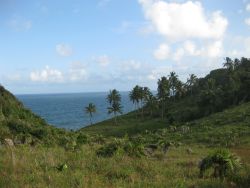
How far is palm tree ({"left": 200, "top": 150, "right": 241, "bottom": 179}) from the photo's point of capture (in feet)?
44.3

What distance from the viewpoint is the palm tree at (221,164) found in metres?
13.5

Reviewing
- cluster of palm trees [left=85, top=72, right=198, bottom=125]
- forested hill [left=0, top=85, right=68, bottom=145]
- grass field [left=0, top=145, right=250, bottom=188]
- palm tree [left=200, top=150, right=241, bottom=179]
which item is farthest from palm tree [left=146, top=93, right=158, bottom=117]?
palm tree [left=200, top=150, right=241, bottom=179]

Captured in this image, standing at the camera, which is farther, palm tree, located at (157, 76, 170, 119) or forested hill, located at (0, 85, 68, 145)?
Result: palm tree, located at (157, 76, 170, 119)

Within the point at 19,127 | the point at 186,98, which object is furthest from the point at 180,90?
the point at 19,127

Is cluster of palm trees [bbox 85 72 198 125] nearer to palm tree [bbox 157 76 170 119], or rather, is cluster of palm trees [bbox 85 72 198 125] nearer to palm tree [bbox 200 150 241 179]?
palm tree [bbox 157 76 170 119]

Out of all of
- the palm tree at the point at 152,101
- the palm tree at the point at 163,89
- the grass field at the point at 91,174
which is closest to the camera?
the grass field at the point at 91,174

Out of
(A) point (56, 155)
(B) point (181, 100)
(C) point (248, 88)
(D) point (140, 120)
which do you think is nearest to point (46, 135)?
(A) point (56, 155)

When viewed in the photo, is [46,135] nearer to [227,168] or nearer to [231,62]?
[227,168]

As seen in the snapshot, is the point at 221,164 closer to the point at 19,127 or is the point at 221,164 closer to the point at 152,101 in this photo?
the point at 19,127

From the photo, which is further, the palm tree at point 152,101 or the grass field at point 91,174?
the palm tree at point 152,101

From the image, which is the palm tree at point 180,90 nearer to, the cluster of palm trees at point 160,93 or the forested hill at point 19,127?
the cluster of palm trees at point 160,93

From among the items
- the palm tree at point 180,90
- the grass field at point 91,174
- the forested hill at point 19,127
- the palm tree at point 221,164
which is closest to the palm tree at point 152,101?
the palm tree at point 180,90

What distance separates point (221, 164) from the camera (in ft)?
45.0

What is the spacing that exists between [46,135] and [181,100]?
119 metres
